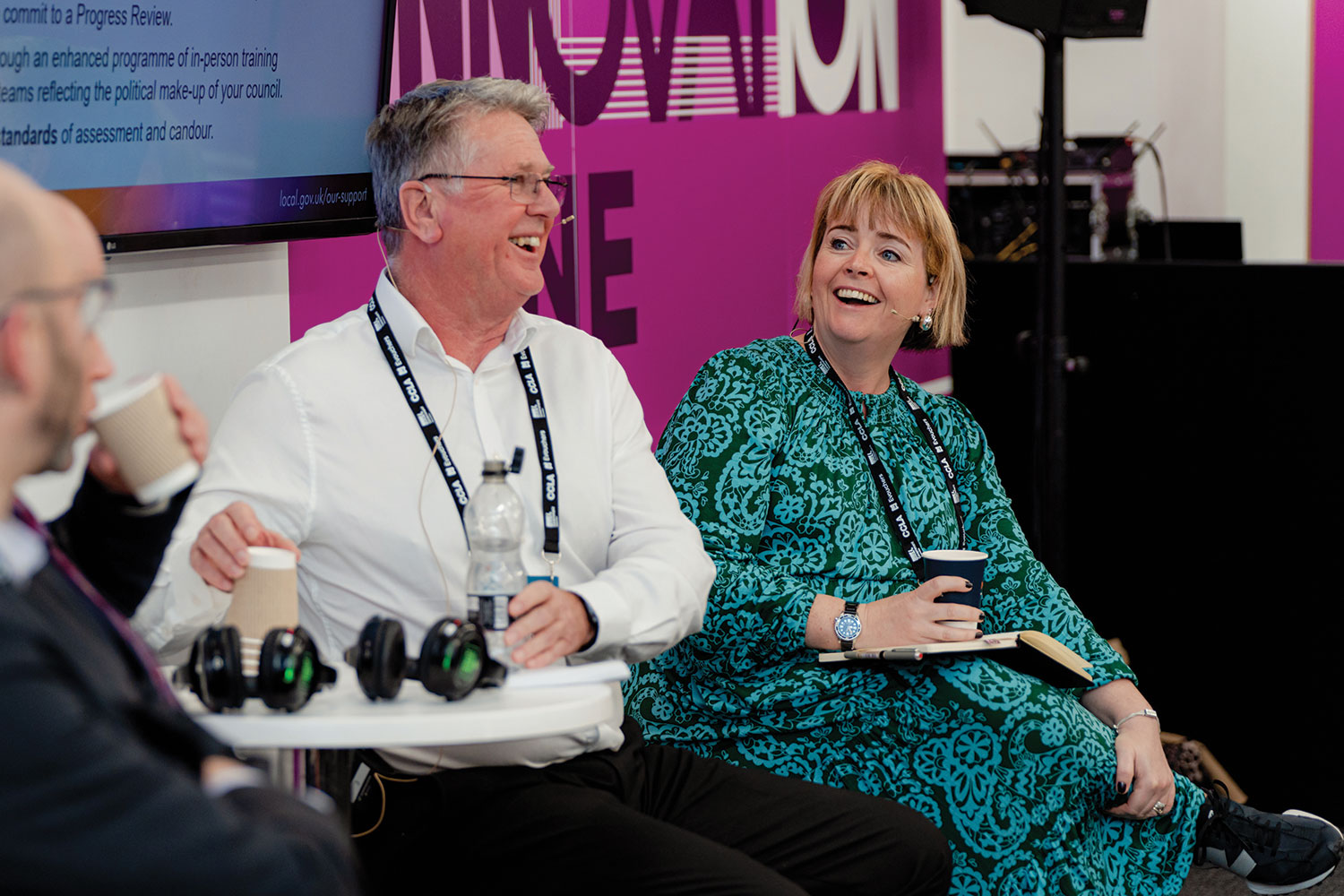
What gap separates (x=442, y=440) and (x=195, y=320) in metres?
0.54

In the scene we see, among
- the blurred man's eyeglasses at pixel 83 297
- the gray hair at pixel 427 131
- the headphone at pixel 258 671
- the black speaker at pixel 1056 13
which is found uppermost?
the black speaker at pixel 1056 13

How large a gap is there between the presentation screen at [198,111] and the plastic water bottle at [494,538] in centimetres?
67

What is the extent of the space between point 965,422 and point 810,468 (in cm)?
45

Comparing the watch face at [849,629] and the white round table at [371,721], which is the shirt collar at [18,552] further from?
the watch face at [849,629]

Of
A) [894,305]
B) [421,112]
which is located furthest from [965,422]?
[421,112]

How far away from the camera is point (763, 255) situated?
165 inches

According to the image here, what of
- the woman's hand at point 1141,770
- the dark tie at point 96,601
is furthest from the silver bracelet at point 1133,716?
the dark tie at point 96,601

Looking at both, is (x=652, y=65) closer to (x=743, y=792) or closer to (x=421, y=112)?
(x=421, y=112)

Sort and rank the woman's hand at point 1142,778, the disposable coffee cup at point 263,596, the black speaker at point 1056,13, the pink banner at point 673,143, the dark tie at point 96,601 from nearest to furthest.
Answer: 1. the dark tie at point 96,601
2. the disposable coffee cup at point 263,596
3. the woman's hand at point 1142,778
4. the pink banner at point 673,143
5. the black speaker at point 1056,13

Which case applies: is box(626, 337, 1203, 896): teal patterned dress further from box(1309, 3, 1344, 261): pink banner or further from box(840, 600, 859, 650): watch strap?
box(1309, 3, 1344, 261): pink banner

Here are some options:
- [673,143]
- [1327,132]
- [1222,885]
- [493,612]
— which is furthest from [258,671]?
[1327,132]

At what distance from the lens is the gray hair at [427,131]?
233cm

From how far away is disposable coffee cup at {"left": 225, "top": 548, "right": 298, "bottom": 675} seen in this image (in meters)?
1.75

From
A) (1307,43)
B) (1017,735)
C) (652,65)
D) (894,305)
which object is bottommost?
(1017,735)
